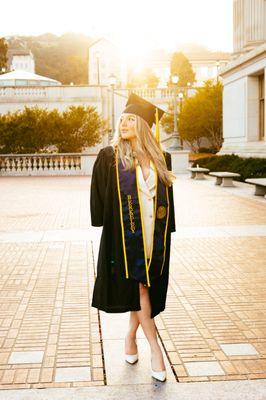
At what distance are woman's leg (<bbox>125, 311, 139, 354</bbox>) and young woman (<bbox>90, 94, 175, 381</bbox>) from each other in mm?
171

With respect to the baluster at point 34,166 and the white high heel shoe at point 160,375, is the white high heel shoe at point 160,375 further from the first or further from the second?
the baluster at point 34,166

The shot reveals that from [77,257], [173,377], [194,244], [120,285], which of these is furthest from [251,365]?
[194,244]

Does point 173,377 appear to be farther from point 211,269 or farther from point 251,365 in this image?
point 211,269

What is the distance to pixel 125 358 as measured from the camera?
4.62m

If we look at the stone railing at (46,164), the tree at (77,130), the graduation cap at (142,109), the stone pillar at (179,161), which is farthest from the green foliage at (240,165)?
the graduation cap at (142,109)

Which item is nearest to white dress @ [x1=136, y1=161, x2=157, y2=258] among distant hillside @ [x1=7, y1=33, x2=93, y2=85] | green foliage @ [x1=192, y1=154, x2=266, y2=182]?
green foliage @ [x1=192, y1=154, x2=266, y2=182]

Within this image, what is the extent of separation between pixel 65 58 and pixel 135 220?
133 metres

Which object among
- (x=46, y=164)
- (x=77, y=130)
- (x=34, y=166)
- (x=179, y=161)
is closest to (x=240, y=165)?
(x=179, y=161)

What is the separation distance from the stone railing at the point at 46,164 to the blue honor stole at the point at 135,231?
26434 millimetres

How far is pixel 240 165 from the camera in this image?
23.7 m

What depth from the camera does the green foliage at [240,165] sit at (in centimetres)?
2158

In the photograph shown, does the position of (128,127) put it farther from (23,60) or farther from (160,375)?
(23,60)

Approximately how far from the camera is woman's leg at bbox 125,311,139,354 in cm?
441

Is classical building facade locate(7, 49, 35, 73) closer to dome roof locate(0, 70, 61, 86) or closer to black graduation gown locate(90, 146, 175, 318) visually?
dome roof locate(0, 70, 61, 86)
